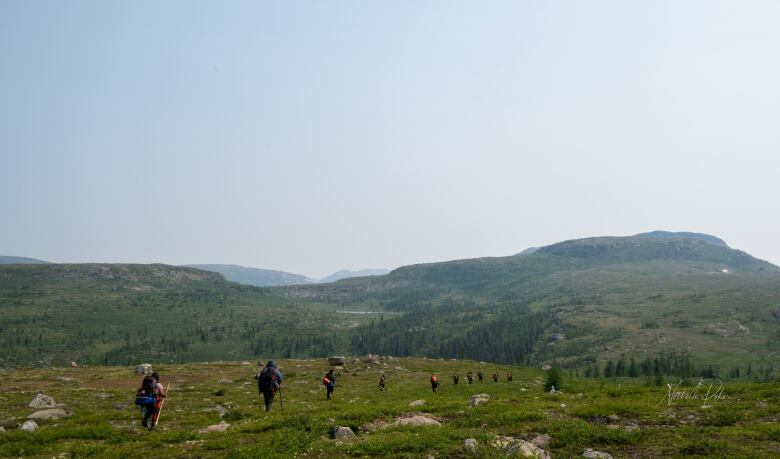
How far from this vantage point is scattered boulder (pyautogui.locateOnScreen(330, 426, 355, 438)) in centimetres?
1783

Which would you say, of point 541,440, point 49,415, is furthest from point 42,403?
point 541,440

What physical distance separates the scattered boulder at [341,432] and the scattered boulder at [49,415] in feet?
55.8

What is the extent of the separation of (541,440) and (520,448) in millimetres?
2533

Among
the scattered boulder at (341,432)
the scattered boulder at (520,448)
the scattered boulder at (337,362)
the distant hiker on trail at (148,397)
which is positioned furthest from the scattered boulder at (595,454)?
the scattered boulder at (337,362)

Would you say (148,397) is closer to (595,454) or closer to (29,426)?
(29,426)

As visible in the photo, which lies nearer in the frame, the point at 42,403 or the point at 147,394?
the point at 147,394

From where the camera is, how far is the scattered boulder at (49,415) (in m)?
23.5

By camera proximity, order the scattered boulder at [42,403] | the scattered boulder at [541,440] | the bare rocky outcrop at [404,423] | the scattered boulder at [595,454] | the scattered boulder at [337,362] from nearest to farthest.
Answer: the scattered boulder at [595,454]
the scattered boulder at [541,440]
the bare rocky outcrop at [404,423]
the scattered boulder at [42,403]
the scattered boulder at [337,362]

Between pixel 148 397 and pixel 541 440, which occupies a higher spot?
pixel 148 397

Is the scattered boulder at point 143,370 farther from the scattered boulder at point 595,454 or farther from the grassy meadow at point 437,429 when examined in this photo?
the scattered boulder at point 595,454

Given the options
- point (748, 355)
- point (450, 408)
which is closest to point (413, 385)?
point (450, 408)

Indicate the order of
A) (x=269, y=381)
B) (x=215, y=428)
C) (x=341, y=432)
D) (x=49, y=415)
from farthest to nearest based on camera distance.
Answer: (x=269, y=381), (x=49, y=415), (x=215, y=428), (x=341, y=432)

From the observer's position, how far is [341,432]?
1798 centimetres

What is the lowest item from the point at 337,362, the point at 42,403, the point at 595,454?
the point at 337,362
